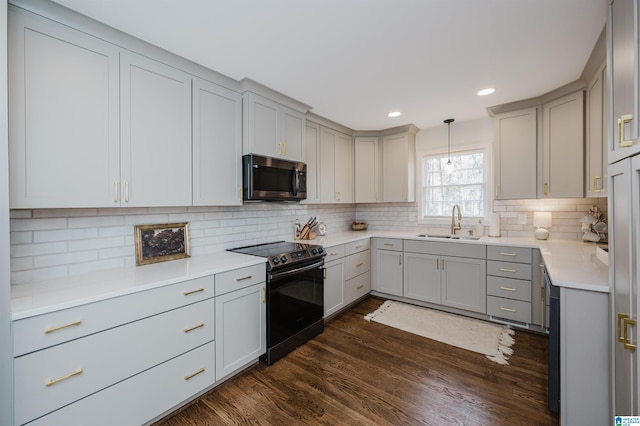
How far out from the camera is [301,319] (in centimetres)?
263

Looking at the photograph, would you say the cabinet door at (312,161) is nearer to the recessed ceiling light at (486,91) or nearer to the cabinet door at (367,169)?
the cabinet door at (367,169)

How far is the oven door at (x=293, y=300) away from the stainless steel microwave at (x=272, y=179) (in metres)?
0.75

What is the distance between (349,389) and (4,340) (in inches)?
76.2

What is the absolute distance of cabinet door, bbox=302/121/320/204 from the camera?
3457 mm

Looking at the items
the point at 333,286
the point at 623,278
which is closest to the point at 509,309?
the point at 333,286

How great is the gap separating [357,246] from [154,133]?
2.56 m

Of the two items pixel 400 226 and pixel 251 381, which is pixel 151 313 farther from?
pixel 400 226

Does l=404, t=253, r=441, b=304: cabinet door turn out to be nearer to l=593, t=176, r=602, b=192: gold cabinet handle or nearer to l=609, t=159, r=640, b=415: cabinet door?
l=593, t=176, r=602, b=192: gold cabinet handle

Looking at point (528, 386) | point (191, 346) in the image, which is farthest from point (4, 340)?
point (528, 386)

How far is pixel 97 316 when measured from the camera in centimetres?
Result: 146

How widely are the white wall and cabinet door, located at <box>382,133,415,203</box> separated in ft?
12.6

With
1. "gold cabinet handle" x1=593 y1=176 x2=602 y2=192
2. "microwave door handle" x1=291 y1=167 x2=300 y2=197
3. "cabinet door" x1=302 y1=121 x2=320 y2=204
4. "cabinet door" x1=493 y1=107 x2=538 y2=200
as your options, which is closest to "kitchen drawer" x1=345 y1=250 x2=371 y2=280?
"cabinet door" x1=302 y1=121 x2=320 y2=204

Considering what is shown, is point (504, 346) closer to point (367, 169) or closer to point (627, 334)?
point (627, 334)

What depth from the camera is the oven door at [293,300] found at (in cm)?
234
